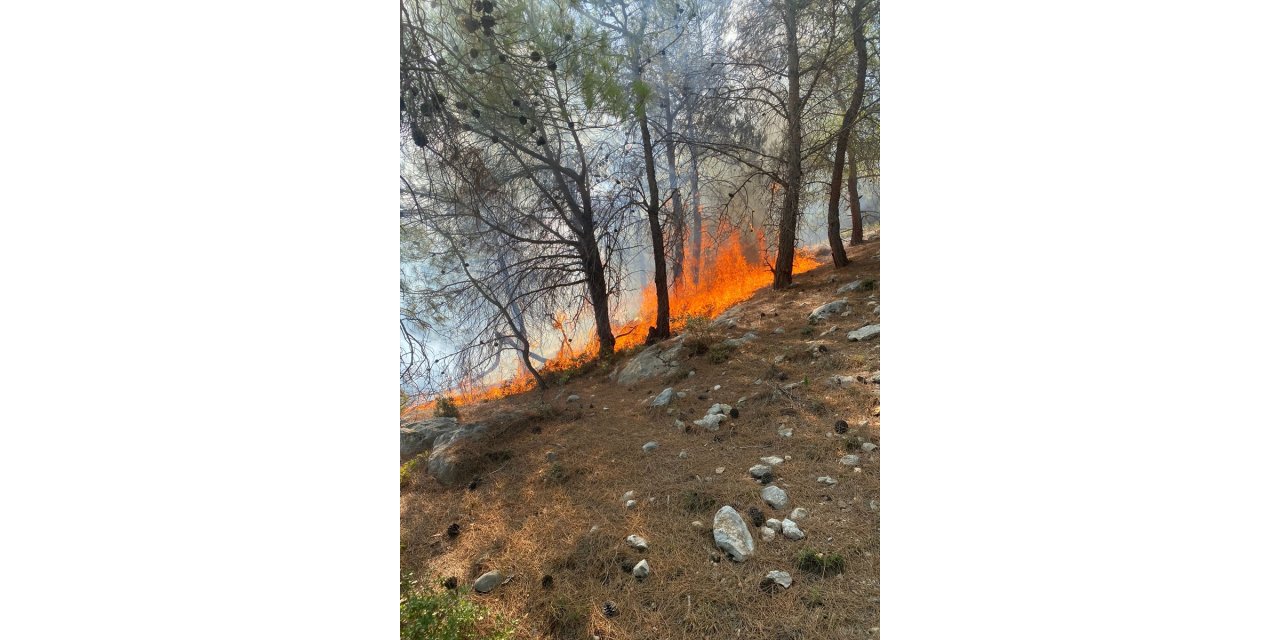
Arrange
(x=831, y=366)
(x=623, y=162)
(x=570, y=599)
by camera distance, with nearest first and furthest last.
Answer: (x=570, y=599)
(x=831, y=366)
(x=623, y=162)

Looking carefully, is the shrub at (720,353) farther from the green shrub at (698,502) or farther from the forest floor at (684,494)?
the green shrub at (698,502)

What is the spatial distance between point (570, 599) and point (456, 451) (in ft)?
2.30

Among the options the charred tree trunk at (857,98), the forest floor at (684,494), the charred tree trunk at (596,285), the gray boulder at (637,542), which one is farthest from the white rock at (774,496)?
the charred tree trunk at (857,98)

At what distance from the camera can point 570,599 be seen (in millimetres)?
1792

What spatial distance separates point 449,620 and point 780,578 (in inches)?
41.5

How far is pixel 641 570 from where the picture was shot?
1770 millimetres

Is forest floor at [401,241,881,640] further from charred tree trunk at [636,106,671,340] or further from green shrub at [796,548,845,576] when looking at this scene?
charred tree trunk at [636,106,671,340]

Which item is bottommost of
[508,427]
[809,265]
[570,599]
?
[570,599]

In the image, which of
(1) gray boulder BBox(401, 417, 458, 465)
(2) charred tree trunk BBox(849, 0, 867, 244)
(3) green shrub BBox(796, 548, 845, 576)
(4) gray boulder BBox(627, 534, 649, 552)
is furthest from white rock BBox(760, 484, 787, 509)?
(1) gray boulder BBox(401, 417, 458, 465)

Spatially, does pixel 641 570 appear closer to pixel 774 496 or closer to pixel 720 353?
pixel 774 496

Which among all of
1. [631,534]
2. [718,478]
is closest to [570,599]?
[631,534]

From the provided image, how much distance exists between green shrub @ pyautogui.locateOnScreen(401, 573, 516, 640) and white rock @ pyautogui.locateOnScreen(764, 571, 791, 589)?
82 cm

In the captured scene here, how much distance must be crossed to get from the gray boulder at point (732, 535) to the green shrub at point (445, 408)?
107 centimetres

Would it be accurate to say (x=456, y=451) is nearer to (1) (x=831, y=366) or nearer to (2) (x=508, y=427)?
(2) (x=508, y=427)
